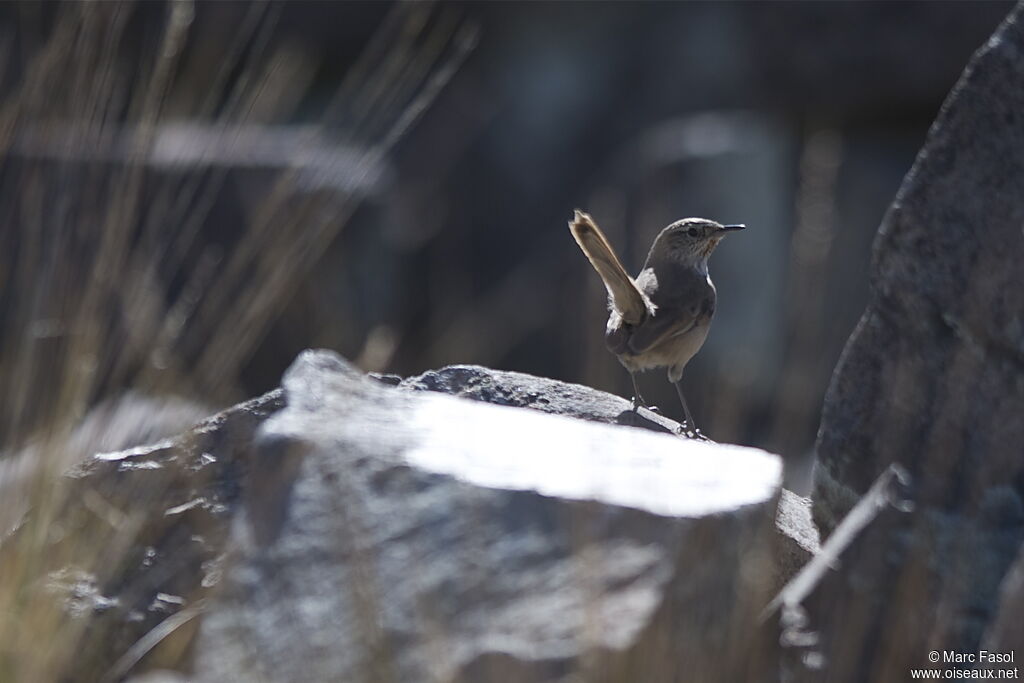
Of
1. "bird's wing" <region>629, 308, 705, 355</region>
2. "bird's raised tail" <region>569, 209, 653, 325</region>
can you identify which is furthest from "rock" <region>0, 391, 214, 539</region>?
"bird's wing" <region>629, 308, 705, 355</region>

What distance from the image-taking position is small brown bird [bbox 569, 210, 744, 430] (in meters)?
5.53

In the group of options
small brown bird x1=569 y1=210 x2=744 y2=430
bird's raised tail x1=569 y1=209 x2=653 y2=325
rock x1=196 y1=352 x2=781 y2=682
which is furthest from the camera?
small brown bird x1=569 y1=210 x2=744 y2=430

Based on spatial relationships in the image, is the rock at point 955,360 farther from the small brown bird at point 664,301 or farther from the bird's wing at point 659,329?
the bird's wing at point 659,329

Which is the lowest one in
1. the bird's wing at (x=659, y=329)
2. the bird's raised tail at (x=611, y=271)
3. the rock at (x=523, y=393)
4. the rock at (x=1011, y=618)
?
the rock at (x=1011, y=618)

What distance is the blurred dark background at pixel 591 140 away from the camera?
34.8 ft

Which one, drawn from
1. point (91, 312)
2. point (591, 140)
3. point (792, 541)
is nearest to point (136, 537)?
point (91, 312)

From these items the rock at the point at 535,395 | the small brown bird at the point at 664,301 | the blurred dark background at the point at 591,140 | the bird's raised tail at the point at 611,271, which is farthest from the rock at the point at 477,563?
the blurred dark background at the point at 591,140

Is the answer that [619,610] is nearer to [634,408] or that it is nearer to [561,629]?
[561,629]

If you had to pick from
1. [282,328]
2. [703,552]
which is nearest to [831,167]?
[703,552]

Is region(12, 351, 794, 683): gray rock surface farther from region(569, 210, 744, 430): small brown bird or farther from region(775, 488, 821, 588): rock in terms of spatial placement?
region(569, 210, 744, 430): small brown bird

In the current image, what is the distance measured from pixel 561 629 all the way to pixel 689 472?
1.94 ft

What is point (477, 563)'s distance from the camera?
9.92ft

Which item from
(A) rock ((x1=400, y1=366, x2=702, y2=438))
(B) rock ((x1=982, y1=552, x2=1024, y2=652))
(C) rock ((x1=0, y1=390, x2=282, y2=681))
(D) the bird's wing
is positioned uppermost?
(D) the bird's wing

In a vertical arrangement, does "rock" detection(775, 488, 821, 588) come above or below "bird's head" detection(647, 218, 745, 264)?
below
